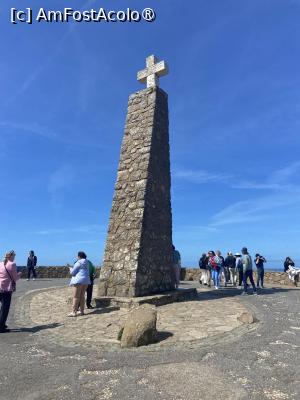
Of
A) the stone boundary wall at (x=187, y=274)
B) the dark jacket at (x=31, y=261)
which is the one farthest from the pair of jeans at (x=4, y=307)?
the stone boundary wall at (x=187, y=274)

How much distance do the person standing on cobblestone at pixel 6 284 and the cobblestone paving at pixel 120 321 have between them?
897mm

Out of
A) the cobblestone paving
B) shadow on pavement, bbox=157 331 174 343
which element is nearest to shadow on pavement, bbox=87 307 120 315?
the cobblestone paving

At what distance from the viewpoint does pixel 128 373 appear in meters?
4.87

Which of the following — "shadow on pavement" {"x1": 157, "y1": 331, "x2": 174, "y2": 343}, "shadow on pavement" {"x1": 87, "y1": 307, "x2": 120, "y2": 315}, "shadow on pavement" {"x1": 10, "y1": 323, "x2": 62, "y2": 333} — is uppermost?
"shadow on pavement" {"x1": 87, "y1": 307, "x2": 120, "y2": 315}

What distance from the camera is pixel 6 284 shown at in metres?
8.17

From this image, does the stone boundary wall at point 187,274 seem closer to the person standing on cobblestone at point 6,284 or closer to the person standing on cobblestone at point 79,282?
the person standing on cobblestone at point 79,282

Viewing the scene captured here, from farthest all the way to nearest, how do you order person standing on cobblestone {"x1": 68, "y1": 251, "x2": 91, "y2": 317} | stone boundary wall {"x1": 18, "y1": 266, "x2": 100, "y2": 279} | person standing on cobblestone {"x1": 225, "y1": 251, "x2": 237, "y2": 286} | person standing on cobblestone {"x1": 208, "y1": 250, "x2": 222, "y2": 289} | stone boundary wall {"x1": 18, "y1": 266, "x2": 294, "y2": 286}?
stone boundary wall {"x1": 18, "y1": 266, "x2": 100, "y2": 279} → stone boundary wall {"x1": 18, "y1": 266, "x2": 294, "y2": 286} → person standing on cobblestone {"x1": 225, "y1": 251, "x2": 237, "y2": 286} → person standing on cobblestone {"x1": 208, "y1": 250, "x2": 222, "y2": 289} → person standing on cobblestone {"x1": 68, "y1": 251, "x2": 91, "y2": 317}

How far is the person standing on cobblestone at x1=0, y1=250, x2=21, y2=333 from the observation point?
8055 mm

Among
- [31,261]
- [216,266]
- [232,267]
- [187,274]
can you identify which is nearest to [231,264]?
[232,267]

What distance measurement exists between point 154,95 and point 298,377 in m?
10.6

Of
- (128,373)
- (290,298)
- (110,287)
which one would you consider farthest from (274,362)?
(290,298)

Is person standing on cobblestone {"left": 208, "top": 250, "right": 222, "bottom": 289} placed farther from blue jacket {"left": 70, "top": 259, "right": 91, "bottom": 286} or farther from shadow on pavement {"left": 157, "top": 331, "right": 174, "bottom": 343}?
shadow on pavement {"left": 157, "top": 331, "right": 174, "bottom": 343}

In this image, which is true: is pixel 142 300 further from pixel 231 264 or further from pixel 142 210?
pixel 231 264

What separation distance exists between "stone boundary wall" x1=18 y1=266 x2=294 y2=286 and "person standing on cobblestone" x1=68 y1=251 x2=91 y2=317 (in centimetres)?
1390
